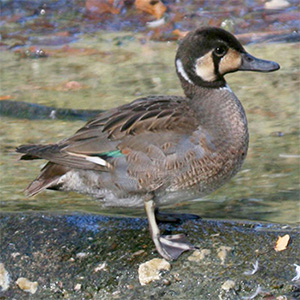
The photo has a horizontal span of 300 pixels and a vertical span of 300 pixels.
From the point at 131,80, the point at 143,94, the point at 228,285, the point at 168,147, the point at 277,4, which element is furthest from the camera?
the point at 277,4

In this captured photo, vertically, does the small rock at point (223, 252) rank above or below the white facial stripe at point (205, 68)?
below

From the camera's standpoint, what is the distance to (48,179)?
4.70 m

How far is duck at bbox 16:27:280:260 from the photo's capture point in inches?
173

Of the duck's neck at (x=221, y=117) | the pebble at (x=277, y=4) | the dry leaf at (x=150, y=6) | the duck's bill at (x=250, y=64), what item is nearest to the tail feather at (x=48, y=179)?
the duck's neck at (x=221, y=117)

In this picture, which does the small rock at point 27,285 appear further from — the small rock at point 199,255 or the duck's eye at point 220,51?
the duck's eye at point 220,51

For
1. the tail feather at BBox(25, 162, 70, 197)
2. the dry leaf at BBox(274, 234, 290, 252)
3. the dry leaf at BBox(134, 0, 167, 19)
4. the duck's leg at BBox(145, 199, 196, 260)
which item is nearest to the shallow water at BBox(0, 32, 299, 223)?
the tail feather at BBox(25, 162, 70, 197)

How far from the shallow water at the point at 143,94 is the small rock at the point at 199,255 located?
2.67 feet

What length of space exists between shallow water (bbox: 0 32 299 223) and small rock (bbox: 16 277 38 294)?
984 millimetres

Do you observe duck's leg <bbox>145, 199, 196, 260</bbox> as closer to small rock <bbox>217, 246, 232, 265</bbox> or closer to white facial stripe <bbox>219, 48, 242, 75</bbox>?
small rock <bbox>217, 246, 232, 265</bbox>

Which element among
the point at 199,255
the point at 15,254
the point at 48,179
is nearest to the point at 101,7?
the point at 48,179

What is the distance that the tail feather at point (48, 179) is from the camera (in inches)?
184

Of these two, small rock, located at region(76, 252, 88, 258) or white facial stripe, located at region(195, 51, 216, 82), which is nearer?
small rock, located at region(76, 252, 88, 258)

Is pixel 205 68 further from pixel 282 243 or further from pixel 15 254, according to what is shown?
pixel 15 254

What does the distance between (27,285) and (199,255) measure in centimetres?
91
